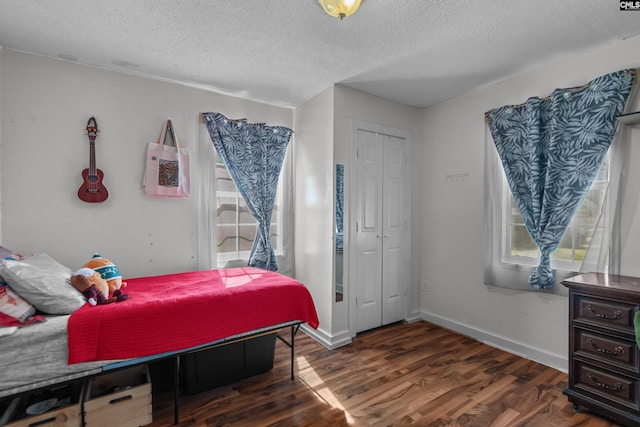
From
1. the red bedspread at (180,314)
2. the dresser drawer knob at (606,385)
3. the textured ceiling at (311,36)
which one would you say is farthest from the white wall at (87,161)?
the dresser drawer knob at (606,385)

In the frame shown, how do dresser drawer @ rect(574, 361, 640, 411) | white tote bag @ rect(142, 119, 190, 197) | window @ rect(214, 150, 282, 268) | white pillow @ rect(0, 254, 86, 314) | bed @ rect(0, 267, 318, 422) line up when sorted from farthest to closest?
window @ rect(214, 150, 282, 268) < white tote bag @ rect(142, 119, 190, 197) < dresser drawer @ rect(574, 361, 640, 411) < white pillow @ rect(0, 254, 86, 314) < bed @ rect(0, 267, 318, 422)

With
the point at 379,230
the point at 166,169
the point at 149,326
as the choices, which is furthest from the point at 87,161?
the point at 379,230

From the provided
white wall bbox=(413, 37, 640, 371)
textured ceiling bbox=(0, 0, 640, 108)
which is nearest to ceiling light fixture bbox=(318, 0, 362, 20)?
textured ceiling bbox=(0, 0, 640, 108)

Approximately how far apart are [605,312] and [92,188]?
12.6 ft

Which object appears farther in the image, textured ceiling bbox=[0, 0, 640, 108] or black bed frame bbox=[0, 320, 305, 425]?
textured ceiling bbox=[0, 0, 640, 108]

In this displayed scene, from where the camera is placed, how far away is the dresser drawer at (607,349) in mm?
1772

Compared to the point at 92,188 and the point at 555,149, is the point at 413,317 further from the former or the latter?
the point at 92,188

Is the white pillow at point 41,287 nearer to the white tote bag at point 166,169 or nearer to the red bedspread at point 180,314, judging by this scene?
the red bedspread at point 180,314

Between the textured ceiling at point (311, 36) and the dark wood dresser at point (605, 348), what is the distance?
1.74 meters

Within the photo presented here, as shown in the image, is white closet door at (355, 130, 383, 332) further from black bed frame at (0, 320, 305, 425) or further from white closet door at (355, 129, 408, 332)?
black bed frame at (0, 320, 305, 425)

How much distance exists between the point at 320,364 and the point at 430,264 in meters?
1.79

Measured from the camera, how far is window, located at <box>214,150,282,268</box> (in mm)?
3164

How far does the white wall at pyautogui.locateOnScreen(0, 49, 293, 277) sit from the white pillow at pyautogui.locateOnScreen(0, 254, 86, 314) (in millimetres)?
755

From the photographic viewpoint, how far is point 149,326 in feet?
5.82
